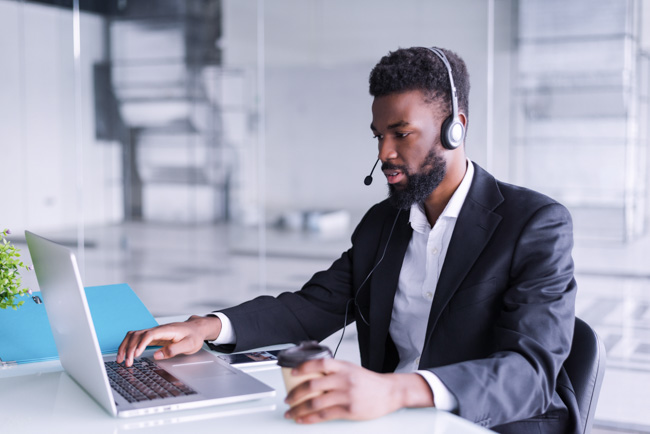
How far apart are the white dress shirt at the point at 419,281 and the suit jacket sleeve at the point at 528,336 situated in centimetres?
→ 21

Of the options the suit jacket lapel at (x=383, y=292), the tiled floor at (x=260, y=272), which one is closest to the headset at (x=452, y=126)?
the suit jacket lapel at (x=383, y=292)

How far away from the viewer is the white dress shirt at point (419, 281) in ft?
5.86

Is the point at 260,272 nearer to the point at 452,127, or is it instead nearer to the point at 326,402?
the point at 452,127

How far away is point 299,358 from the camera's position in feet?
3.71

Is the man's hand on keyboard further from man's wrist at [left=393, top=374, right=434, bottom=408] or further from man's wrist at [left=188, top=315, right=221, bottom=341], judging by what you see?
man's wrist at [left=393, top=374, right=434, bottom=408]

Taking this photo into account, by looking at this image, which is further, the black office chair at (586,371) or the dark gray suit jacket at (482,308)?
the black office chair at (586,371)

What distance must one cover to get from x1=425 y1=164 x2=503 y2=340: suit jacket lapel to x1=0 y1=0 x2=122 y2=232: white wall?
5.07m

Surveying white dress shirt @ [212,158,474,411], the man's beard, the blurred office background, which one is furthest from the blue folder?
the blurred office background

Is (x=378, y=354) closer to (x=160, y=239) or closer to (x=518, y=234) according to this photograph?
(x=518, y=234)

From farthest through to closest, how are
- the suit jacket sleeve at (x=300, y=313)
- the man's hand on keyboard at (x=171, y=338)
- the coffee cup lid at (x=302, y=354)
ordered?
the suit jacket sleeve at (x=300, y=313)
the man's hand on keyboard at (x=171, y=338)
the coffee cup lid at (x=302, y=354)

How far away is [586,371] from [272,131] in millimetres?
4429

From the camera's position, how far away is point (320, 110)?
218 inches

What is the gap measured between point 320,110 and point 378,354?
3.87 meters

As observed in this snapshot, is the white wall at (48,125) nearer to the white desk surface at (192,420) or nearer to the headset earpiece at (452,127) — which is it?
the headset earpiece at (452,127)
